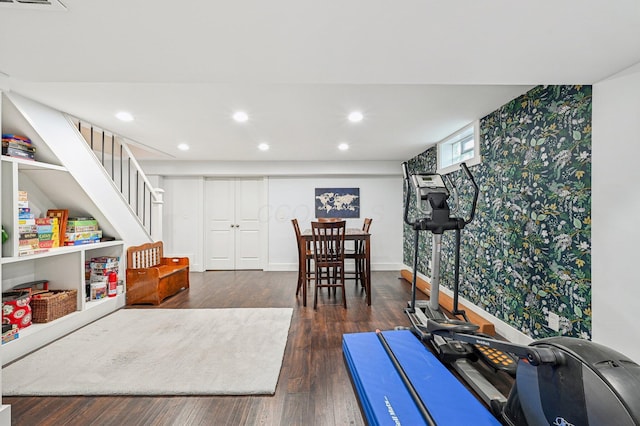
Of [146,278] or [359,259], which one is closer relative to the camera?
[146,278]

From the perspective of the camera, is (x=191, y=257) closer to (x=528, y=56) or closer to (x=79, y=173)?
(x=79, y=173)

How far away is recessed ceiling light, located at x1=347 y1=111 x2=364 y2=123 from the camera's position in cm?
294

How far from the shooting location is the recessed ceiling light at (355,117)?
2936 mm

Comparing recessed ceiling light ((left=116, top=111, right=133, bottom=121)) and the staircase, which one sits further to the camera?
recessed ceiling light ((left=116, top=111, right=133, bottom=121))

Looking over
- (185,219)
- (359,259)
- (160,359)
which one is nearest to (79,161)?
(160,359)

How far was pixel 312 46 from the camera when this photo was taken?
143cm

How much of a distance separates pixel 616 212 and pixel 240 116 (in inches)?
119

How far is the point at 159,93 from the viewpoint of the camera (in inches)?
95.4

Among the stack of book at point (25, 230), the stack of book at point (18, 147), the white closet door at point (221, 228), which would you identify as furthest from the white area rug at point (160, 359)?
the white closet door at point (221, 228)

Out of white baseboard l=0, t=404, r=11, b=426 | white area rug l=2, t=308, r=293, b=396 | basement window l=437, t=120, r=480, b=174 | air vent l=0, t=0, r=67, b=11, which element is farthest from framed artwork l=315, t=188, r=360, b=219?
air vent l=0, t=0, r=67, b=11

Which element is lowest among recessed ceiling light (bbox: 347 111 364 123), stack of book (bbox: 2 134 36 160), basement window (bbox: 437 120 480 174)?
stack of book (bbox: 2 134 36 160)

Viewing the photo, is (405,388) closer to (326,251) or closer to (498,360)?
(498,360)

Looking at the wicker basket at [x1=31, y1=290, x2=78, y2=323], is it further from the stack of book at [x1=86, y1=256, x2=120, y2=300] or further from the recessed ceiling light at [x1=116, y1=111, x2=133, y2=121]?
the recessed ceiling light at [x1=116, y1=111, x2=133, y2=121]

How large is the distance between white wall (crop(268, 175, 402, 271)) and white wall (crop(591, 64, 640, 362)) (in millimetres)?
4124
